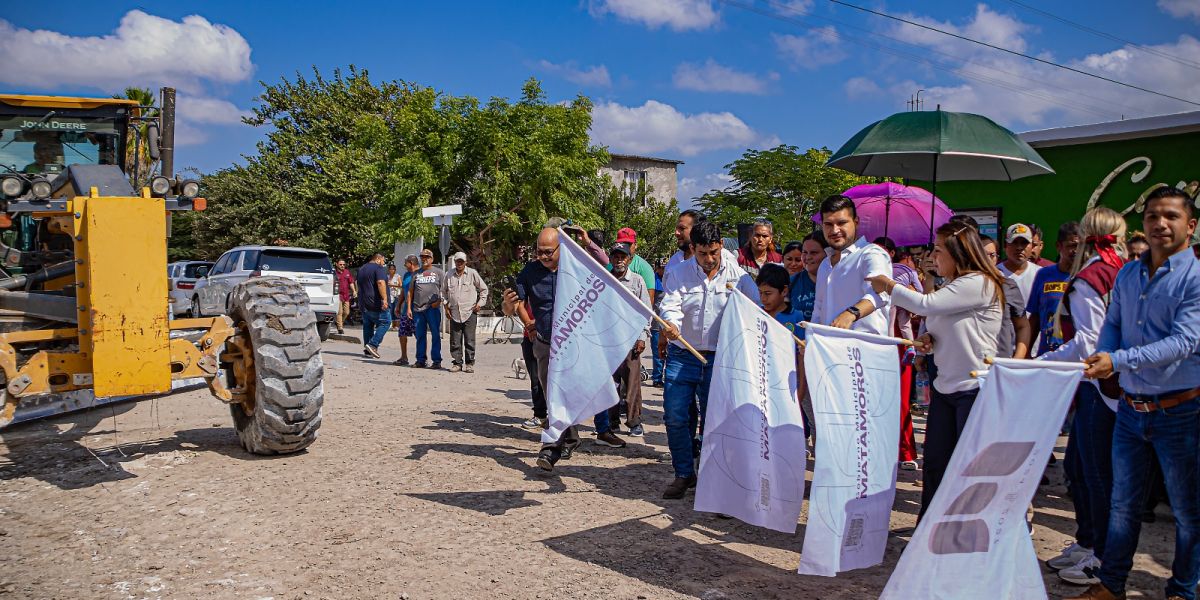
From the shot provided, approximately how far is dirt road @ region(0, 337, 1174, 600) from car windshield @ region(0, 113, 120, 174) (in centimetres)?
241

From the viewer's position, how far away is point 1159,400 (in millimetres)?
3496

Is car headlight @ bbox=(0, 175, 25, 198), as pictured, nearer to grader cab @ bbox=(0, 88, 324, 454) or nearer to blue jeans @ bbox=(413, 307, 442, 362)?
grader cab @ bbox=(0, 88, 324, 454)

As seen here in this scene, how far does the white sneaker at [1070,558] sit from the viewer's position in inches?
168

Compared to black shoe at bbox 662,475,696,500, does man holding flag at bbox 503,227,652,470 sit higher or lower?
higher

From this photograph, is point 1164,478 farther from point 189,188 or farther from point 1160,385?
point 189,188

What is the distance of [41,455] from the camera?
636cm

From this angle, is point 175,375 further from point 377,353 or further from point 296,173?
point 296,173

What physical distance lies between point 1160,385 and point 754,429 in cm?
195

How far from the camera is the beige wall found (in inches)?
1822

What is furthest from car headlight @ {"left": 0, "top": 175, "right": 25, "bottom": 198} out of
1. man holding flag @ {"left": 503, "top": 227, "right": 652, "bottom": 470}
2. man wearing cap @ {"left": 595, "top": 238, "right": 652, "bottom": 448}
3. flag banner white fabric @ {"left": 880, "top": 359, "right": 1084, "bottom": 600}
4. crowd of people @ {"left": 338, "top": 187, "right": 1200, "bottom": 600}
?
flag banner white fabric @ {"left": 880, "top": 359, "right": 1084, "bottom": 600}

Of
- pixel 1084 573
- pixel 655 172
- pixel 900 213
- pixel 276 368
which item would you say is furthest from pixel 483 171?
pixel 655 172

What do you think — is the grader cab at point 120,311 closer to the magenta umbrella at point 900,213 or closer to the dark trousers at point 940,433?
the dark trousers at point 940,433

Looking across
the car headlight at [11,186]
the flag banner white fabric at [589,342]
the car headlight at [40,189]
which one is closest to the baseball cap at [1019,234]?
the flag banner white fabric at [589,342]

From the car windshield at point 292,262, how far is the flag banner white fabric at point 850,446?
543 inches
